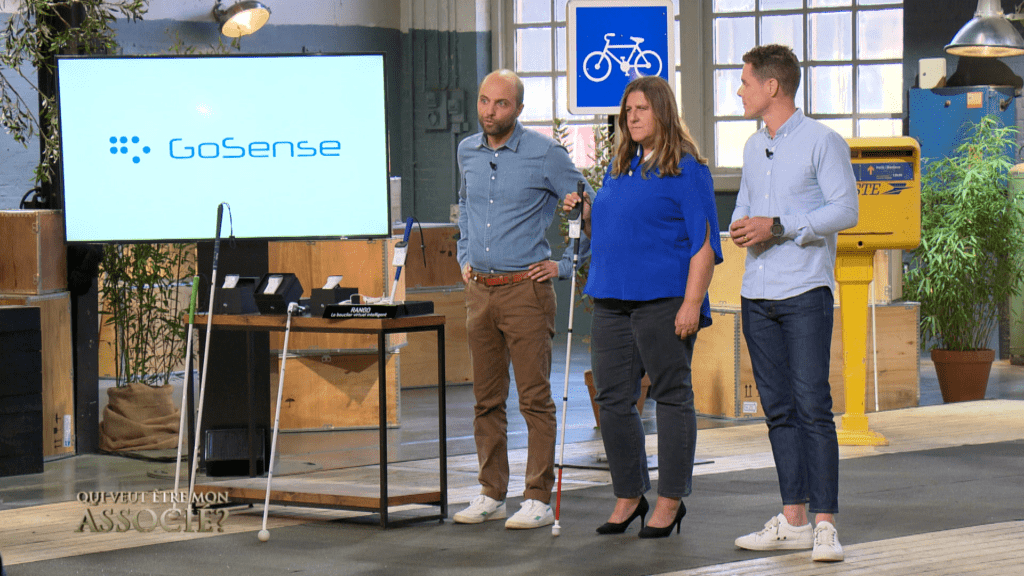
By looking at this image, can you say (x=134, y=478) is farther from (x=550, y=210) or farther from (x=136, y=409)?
(x=550, y=210)

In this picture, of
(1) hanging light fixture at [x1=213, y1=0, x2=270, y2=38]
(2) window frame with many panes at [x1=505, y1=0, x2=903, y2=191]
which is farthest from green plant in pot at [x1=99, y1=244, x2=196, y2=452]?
(2) window frame with many panes at [x1=505, y1=0, x2=903, y2=191]

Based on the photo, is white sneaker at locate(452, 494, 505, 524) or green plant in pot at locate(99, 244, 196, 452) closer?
white sneaker at locate(452, 494, 505, 524)

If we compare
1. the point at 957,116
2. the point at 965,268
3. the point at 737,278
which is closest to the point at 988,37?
the point at 957,116

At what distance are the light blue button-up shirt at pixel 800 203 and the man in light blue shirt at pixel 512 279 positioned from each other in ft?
2.25

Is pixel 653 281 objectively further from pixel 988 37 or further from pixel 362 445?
pixel 988 37

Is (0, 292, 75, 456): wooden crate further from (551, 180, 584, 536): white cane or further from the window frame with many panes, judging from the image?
the window frame with many panes

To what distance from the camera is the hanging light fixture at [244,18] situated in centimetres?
935

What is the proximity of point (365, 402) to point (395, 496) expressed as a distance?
242 centimetres

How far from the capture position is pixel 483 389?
4.33 metres

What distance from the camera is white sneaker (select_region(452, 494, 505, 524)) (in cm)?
432

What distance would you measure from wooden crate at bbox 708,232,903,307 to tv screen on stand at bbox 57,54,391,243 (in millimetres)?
2426

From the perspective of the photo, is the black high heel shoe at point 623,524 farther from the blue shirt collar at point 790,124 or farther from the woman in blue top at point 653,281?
the blue shirt collar at point 790,124

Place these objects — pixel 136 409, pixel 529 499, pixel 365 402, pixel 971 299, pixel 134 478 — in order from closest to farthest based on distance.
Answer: pixel 529 499 < pixel 134 478 < pixel 136 409 < pixel 365 402 < pixel 971 299

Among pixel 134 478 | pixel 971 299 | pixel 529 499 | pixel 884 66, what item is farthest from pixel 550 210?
pixel 884 66
